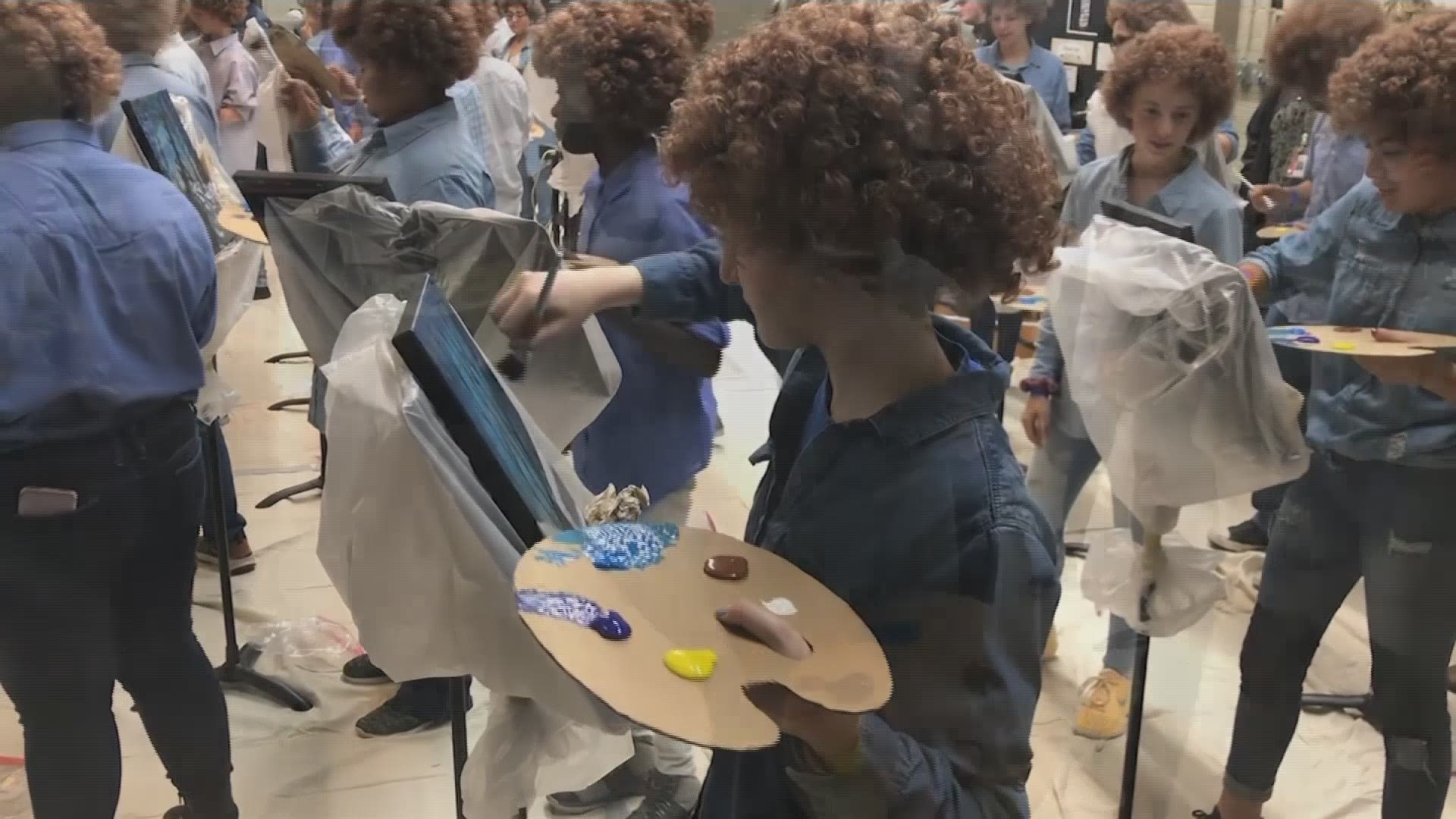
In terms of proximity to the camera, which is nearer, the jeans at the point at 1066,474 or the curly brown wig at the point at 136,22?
the curly brown wig at the point at 136,22

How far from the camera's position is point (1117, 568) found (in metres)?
1.46

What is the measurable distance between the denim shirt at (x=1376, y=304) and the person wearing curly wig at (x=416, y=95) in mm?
1060

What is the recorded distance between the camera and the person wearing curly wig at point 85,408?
3.69 feet

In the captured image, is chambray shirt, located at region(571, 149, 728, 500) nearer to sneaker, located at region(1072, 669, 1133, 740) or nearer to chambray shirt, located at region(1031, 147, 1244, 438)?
chambray shirt, located at region(1031, 147, 1244, 438)

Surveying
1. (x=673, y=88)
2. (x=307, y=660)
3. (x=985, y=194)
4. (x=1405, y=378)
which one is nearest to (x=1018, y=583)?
(x=985, y=194)

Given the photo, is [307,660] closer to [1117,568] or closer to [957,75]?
[1117,568]

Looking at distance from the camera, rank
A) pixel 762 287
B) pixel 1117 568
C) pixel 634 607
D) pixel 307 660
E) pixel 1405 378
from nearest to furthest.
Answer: pixel 634 607, pixel 762 287, pixel 1405 378, pixel 1117 568, pixel 307 660

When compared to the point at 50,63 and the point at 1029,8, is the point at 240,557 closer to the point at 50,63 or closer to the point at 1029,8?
the point at 50,63

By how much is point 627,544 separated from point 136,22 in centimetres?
128

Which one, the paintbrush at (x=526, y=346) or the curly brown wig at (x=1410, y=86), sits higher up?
the curly brown wig at (x=1410, y=86)

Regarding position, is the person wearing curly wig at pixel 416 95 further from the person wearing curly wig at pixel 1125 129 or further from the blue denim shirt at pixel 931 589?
the person wearing curly wig at pixel 1125 129

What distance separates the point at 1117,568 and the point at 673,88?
0.86 m

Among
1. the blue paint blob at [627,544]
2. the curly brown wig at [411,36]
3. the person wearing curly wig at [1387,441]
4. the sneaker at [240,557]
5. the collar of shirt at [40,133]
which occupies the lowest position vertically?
the sneaker at [240,557]

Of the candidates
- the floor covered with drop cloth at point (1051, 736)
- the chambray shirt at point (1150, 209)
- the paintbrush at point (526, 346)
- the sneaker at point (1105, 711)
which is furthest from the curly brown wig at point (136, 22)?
the sneaker at point (1105, 711)
